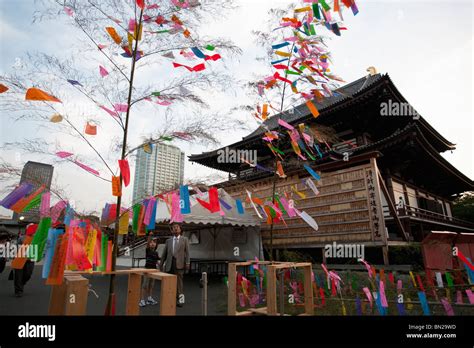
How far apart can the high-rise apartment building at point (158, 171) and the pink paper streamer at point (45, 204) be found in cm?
66

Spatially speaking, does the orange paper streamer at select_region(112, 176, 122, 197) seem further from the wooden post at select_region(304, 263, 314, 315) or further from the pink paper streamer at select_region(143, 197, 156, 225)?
the wooden post at select_region(304, 263, 314, 315)

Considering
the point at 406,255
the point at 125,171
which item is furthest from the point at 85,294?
the point at 406,255

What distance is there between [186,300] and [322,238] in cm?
524

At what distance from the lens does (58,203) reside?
2088 mm

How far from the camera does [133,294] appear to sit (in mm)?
2193

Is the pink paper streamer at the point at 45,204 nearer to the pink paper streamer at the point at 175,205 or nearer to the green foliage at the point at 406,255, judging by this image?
the pink paper streamer at the point at 175,205

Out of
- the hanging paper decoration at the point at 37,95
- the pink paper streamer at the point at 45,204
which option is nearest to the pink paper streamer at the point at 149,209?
the pink paper streamer at the point at 45,204

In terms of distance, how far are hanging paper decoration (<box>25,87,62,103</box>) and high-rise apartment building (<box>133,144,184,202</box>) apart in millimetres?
831

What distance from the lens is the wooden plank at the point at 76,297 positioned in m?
1.70

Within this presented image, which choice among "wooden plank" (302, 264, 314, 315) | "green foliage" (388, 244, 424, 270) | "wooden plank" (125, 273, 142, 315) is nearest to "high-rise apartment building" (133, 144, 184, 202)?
"wooden plank" (125, 273, 142, 315)

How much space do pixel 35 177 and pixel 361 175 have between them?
865 centimetres

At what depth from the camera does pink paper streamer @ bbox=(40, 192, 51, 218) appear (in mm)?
2016

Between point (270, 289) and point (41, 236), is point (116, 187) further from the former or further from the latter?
point (270, 289)
